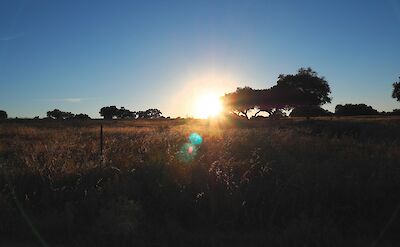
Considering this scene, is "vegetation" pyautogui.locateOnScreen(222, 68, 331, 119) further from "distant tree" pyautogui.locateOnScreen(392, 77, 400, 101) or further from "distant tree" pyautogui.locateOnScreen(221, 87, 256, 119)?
"distant tree" pyautogui.locateOnScreen(392, 77, 400, 101)

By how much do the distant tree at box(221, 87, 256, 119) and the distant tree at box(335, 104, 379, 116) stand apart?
26.8m

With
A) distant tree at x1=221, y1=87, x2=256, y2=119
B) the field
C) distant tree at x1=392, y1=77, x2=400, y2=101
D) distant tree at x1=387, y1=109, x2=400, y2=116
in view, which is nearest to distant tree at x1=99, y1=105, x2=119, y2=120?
distant tree at x1=221, y1=87, x2=256, y2=119

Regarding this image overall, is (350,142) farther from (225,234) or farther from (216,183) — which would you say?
(225,234)

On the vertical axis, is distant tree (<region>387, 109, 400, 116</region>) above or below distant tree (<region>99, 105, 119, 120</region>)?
below

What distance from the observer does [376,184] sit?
837cm

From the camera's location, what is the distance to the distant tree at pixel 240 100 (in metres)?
74.6

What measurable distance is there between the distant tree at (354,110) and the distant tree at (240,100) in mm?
26795

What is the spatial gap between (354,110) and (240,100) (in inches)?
1279

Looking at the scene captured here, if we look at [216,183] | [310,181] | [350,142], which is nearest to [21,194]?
[216,183]

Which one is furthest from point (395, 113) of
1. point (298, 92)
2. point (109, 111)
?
point (109, 111)

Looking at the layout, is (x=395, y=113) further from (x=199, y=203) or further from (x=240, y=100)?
(x=199, y=203)

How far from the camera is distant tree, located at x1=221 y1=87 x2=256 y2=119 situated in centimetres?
7461

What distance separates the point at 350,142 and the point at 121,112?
121953 mm

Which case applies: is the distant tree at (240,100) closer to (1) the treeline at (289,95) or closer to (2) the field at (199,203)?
(1) the treeline at (289,95)
